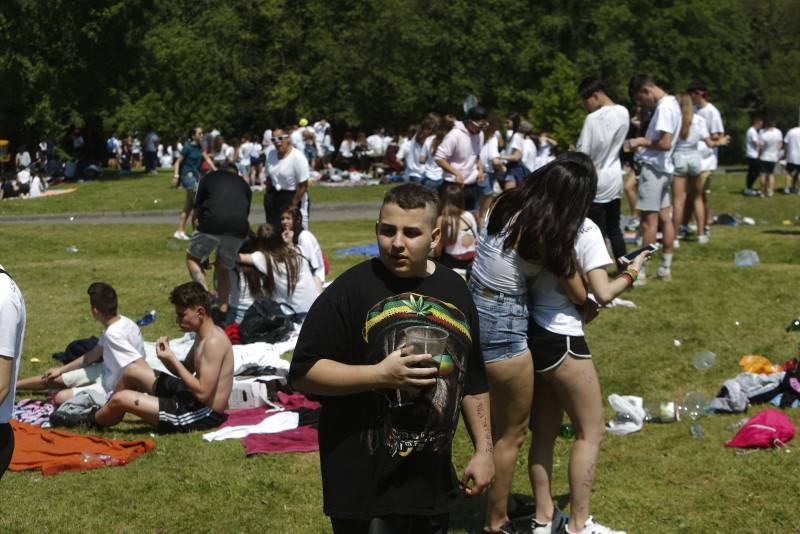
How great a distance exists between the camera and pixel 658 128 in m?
11.1

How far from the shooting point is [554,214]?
488 cm

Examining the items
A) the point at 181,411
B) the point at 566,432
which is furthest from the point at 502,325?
the point at 181,411

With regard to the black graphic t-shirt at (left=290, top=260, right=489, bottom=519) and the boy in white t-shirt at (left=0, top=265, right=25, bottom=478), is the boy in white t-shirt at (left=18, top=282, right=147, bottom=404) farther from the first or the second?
the black graphic t-shirt at (left=290, top=260, right=489, bottom=519)

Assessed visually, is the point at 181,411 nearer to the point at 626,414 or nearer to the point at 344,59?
the point at 626,414

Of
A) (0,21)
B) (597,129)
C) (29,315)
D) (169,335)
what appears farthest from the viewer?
(0,21)

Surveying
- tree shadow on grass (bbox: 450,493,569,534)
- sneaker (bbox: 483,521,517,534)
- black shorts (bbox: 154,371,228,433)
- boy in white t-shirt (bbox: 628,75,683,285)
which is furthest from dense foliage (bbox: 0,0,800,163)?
sneaker (bbox: 483,521,517,534)

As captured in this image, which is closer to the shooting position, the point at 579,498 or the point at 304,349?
the point at 304,349

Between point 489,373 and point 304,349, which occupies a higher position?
point 304,349

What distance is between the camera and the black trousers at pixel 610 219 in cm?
1025

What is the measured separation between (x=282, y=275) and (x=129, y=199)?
18.1m

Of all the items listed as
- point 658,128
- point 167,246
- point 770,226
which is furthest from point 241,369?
point 770,226

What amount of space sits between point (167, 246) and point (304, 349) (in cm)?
1400

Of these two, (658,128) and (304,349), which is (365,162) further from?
(304,349)

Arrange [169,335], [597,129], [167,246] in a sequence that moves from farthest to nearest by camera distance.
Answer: [167,246], [169,335], [597,129]
